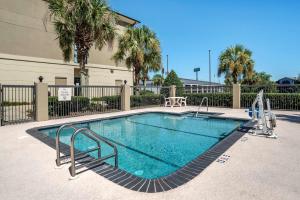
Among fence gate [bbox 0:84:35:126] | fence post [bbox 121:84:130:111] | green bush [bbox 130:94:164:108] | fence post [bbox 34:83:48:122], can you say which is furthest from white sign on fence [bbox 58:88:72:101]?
green bush [bbox 130:94:164:108]

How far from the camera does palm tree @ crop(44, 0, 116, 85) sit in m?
11.0

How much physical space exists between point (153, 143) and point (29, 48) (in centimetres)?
1540

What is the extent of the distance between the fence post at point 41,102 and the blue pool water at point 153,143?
1.90m

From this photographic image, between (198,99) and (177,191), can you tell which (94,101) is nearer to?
(198,99)

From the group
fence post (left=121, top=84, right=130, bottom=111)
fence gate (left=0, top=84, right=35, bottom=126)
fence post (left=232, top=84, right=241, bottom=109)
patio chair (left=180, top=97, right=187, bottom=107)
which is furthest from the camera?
patio chair (left=180, top=97, right=187, bottom=107)

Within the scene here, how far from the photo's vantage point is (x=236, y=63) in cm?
1903

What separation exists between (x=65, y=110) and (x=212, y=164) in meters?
8.98

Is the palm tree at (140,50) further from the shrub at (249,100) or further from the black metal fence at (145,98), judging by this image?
the shrub at (249,100)

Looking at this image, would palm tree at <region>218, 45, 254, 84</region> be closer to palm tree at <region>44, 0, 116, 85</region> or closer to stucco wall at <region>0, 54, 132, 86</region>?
palm tree at <region>44, 0, 116, 85</region>

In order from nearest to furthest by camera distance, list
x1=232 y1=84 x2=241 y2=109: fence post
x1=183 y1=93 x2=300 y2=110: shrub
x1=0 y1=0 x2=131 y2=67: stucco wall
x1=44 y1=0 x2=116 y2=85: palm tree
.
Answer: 1. x1=44 y1=0 x2=116 y2=85: palm tree
2. x1=183 y1=93 x2=300 y2=110: shrub
3. x1=232 y1=84 x2=241 y2=109: fence post
4. x1=0 y1=0 x2=131 y2=67: stucco wall

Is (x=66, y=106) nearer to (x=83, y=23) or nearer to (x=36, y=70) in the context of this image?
(x=83, y=23)

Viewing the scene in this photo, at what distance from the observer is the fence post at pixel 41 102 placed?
890cm

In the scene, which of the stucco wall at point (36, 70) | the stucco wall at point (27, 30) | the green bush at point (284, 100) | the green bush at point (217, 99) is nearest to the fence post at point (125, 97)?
the stucco wall at point (27, 30)

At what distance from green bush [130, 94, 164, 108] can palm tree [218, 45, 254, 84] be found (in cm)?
780
